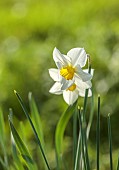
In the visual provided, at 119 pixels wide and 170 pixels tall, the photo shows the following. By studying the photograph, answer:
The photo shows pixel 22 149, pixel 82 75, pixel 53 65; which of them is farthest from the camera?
pixel 53 65

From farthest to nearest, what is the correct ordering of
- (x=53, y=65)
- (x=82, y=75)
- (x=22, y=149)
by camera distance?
(x=53, y=65) → (x=22, y=149) → (x=82, y=75)

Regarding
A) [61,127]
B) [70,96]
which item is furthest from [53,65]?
[70,96]

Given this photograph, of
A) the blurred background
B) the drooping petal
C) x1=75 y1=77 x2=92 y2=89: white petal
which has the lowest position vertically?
the blurred background

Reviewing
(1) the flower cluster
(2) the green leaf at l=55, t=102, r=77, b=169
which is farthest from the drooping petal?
(2) the green leaf at l=55, t=102, r=77, b=169

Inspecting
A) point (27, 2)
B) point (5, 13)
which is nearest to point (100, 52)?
point (5, 13)

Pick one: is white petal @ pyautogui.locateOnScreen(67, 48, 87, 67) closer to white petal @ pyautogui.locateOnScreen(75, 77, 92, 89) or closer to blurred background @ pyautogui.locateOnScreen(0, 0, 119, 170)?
white petal @ pyautogui.locateOnScreen(75, 77, 92, 89)

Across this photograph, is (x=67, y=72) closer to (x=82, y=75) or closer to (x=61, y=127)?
(x=82, y=75)

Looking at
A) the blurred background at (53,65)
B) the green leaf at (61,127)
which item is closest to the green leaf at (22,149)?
the green leaf at (61,127)

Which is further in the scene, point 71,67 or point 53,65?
point 53,65

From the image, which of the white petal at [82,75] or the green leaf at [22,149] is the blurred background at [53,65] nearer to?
the green leaf at [22,149]
